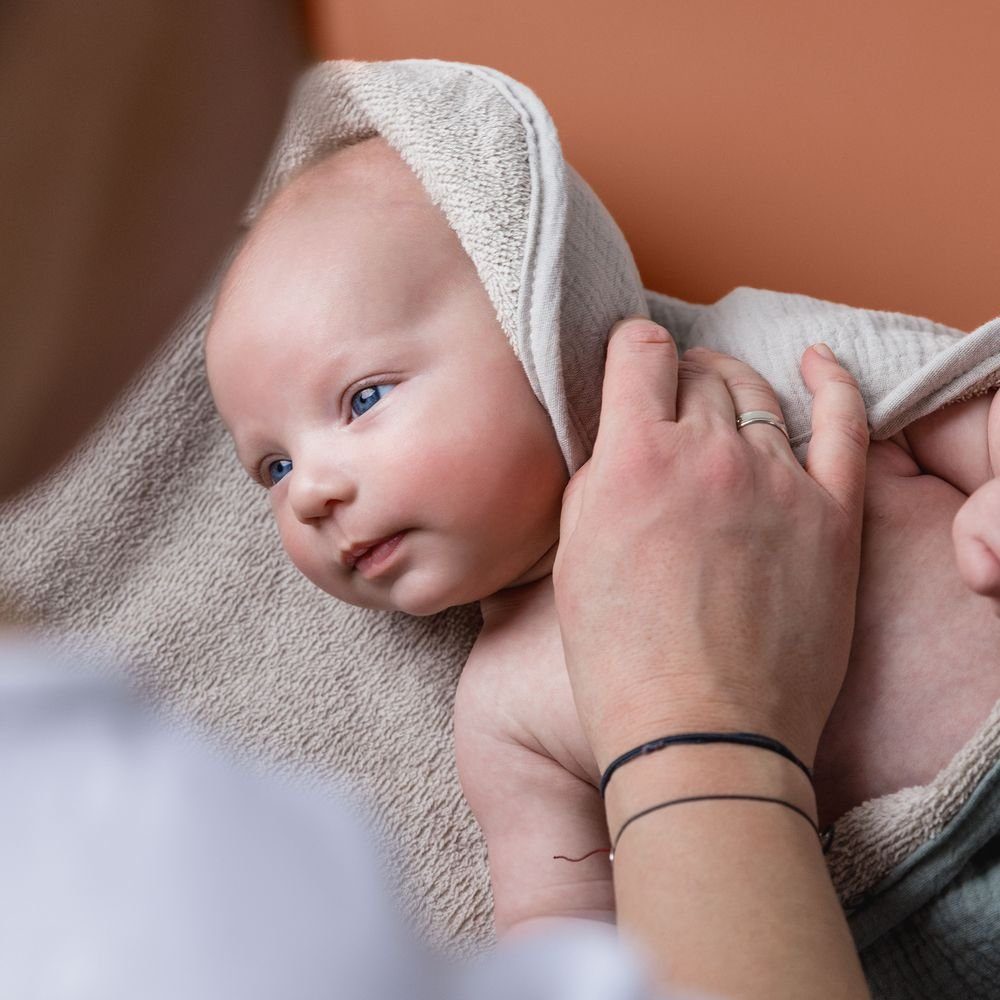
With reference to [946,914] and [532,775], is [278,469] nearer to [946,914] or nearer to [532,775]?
[532,775]

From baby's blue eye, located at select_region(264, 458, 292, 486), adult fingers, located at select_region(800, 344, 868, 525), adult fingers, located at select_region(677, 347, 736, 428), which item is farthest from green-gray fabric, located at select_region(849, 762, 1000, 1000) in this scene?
baby's blue eye, located at select_region(264, 458, 292, 486)

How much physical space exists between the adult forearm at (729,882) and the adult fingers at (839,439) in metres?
→ 0.26

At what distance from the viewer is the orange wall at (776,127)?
1.29 m

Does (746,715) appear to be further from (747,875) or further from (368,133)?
(368,133)

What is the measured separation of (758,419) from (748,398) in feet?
0.13

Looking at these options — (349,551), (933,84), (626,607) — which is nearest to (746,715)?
(626,607)

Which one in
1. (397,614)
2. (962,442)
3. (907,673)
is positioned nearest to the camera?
(907,673)

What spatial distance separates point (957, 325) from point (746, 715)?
2.56 feet

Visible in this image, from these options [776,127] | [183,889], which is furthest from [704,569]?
[776,127]

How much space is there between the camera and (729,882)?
26.8 inches

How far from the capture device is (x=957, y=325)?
1340 millimetres

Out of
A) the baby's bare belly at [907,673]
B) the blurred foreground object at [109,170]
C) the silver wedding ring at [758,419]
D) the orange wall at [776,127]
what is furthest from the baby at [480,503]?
the blurred foreground object at [109,170]

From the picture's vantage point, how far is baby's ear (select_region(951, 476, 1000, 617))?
768mm

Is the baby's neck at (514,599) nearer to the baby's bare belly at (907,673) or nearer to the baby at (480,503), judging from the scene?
the baby at (480,503)
